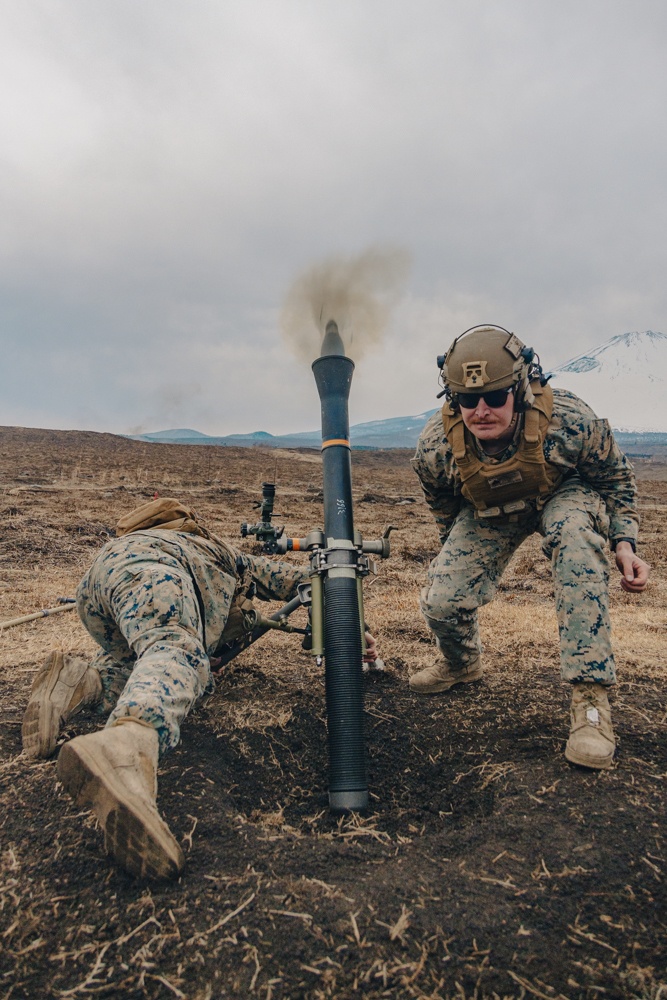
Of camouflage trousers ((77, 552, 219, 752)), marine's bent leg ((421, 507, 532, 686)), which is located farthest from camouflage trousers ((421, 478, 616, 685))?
camouflage trousers ((77, 552, 219, 752))

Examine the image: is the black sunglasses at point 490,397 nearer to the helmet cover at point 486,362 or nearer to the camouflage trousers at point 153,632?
the helmet cover at point 486,362

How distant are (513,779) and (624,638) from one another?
2.80 metres

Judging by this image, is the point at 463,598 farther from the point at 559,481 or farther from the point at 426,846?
the point at 426,846

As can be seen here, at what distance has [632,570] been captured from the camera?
10.5 ft

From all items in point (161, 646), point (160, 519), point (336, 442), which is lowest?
point (161, 646)

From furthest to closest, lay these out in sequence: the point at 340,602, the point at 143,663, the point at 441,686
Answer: the point at 441,686, the point at 340,602, the point at 143,663

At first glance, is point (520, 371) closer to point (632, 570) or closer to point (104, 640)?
point (632, 570)

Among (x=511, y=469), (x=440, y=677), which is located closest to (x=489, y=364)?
(x=511, y=469)

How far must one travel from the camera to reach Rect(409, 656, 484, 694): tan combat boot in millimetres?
4059

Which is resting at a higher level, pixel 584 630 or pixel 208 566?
pixel 208 566

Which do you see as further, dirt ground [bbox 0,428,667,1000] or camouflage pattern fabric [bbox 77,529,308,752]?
camouflage pattern fabric [bbox 77,529,308,752]

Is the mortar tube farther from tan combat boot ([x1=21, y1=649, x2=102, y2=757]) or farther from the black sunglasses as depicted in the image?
tan combat boot ([x1=21, y1=649, x2=102, y2=757])

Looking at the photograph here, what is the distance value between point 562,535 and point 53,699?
8.56 feet

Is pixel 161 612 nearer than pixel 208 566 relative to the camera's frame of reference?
Yes
